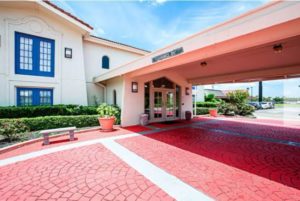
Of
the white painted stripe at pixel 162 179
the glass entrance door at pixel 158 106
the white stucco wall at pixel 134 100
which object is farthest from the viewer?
the glass entrance door at pixel 158 106

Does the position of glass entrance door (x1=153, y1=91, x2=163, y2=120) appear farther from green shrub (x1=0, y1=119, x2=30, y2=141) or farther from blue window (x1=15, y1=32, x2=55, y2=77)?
green shrub (x1=0, y1=119, x2=30, y2=141)

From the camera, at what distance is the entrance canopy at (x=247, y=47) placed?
A: 3.23m

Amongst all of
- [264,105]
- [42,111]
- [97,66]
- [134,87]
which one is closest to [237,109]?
[134,87]

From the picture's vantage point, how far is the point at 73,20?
10.7 meters

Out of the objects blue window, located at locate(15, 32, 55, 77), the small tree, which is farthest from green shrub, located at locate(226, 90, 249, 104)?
blue window, located at locate(15, 32, 55, 77)

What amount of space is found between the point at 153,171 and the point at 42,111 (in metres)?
7.80

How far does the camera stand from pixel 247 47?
4.18 m

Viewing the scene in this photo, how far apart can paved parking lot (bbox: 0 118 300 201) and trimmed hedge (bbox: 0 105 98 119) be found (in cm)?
305

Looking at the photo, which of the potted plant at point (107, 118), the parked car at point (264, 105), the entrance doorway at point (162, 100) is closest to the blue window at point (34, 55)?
the potted plant at point (107, 118)

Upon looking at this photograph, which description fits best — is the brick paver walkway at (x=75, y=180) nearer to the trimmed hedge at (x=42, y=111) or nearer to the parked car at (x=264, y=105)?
the trimmed hedge at (x=42, y=111)

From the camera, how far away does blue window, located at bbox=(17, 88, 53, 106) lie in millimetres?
9328

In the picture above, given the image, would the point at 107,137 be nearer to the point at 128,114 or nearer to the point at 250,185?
the point at 128,114

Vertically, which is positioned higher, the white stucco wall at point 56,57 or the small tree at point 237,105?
the white stucco wall at point 56,57

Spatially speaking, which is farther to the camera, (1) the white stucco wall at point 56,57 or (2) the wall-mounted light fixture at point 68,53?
(2) the wall-mounted light fixture at point 68,53
